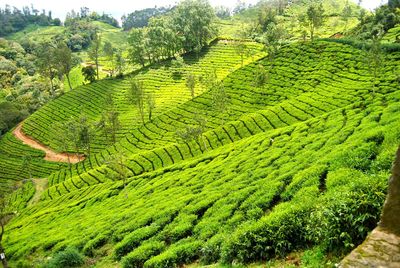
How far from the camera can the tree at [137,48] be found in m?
133

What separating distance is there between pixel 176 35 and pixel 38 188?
3064 inches

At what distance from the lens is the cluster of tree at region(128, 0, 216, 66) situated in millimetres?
132250

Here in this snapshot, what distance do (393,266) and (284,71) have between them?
3345 inches

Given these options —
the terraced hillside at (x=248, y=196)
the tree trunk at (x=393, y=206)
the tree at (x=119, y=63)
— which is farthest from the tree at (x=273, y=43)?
the tree trunk at (x=393, y=206)

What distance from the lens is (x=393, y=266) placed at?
9.95 m

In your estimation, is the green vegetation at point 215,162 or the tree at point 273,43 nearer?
the green vegetation at point 215,162

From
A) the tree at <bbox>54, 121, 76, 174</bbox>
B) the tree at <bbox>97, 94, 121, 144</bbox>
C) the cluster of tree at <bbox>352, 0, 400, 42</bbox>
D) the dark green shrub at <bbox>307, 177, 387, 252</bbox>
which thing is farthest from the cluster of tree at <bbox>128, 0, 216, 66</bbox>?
the dark green shrub at <bbox>307, 177, 387, 252</bbox>

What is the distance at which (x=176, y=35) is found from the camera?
134 metres

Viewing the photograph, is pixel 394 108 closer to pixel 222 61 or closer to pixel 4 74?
pixel 222 61

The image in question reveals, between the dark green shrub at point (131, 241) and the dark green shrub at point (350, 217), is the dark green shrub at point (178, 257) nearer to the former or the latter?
the dark green shrub at point (131, 241)

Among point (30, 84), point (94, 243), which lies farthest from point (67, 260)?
point (30, 84)

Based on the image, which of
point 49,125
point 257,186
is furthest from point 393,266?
point 49,125

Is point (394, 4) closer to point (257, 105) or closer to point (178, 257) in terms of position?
point (257, 105)

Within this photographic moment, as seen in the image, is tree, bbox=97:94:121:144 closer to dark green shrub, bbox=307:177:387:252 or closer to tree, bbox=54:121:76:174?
tree, bbox=54:121:76:174
